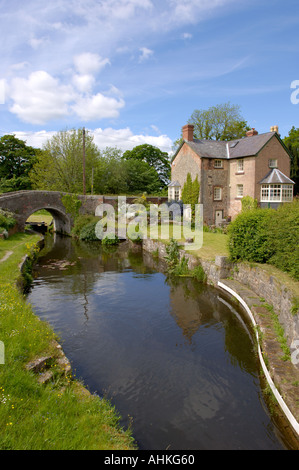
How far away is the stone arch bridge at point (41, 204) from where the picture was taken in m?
26.7

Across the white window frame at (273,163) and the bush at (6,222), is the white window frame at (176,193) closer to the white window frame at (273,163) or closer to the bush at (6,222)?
the white window frame at (273,163)

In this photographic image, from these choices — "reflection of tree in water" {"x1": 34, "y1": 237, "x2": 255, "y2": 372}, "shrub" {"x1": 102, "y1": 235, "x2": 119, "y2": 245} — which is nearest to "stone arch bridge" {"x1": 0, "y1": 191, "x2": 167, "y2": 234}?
"reflection of tree in water" {"x1": 34, "y1": 237, "x2": 255, "y2": 372}

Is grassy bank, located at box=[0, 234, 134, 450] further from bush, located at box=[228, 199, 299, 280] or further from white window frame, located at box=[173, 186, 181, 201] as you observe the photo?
white window frame, located at box=[173, 186, 181, 201]

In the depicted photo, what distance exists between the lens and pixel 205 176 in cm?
2856

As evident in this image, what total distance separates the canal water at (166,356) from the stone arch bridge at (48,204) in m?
12.7

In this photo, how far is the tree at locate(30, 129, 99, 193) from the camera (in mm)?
40469

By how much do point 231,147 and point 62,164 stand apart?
2185cm

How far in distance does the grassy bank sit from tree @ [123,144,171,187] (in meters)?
50.8

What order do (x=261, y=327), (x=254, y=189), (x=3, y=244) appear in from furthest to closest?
1. (x=254, y=189)
2. (x=3, y=244)
3. (x=261, y=327)

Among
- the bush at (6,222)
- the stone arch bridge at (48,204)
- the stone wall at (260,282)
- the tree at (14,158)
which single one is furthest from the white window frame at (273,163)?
the tree at (14,158)

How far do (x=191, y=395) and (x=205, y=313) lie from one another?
493 centimetres

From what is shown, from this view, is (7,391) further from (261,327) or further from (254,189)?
(254,189)

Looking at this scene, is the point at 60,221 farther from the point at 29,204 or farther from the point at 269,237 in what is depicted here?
the point at 269,237

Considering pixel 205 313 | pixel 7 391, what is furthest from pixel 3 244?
pixel 7 391
